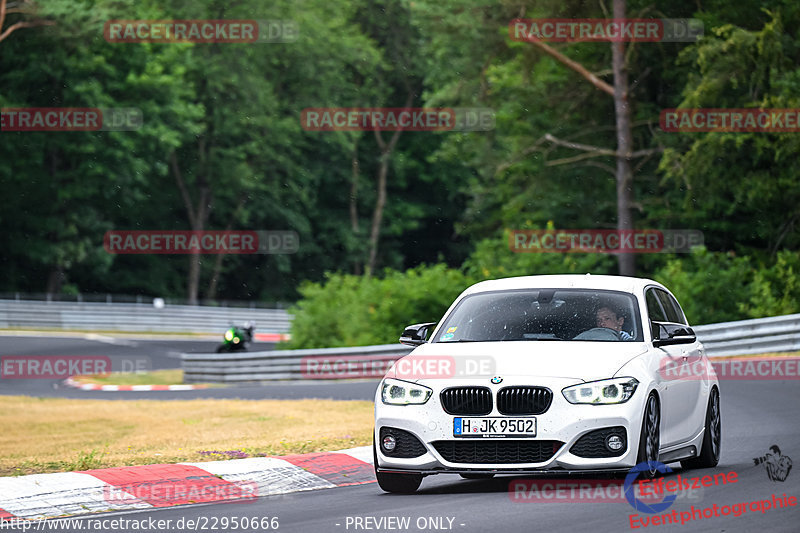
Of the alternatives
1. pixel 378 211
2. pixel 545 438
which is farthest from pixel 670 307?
pixel 378 211

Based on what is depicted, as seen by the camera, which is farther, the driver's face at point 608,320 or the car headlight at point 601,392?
the driver's face at point 608,320

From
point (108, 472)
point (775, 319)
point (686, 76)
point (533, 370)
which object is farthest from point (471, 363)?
point (686, 76)

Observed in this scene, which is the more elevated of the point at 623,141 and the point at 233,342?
the point at 623,141

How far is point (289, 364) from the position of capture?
99.6ft

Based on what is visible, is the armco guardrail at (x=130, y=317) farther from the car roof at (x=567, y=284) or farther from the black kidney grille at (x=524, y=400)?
the black kidney grille at (x=524, y=400)

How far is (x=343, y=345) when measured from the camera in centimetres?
3216

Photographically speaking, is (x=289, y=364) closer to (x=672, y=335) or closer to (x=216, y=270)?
(x=672, y=335)

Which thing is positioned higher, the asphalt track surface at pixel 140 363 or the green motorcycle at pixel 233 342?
the green motorcycle at pixel 233 342

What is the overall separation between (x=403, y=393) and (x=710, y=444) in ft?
10.1

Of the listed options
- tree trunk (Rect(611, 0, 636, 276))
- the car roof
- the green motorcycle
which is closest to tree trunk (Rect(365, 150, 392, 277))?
tree trunk (Rect(611, 0, 636, 276))

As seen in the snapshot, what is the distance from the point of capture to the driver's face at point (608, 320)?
1053 centimetres

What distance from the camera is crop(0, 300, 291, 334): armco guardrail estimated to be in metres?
53.7

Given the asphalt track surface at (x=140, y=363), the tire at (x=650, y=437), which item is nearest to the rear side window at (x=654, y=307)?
the tire at (x=650, y=437)

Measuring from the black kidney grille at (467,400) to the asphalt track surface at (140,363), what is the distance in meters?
13.9
